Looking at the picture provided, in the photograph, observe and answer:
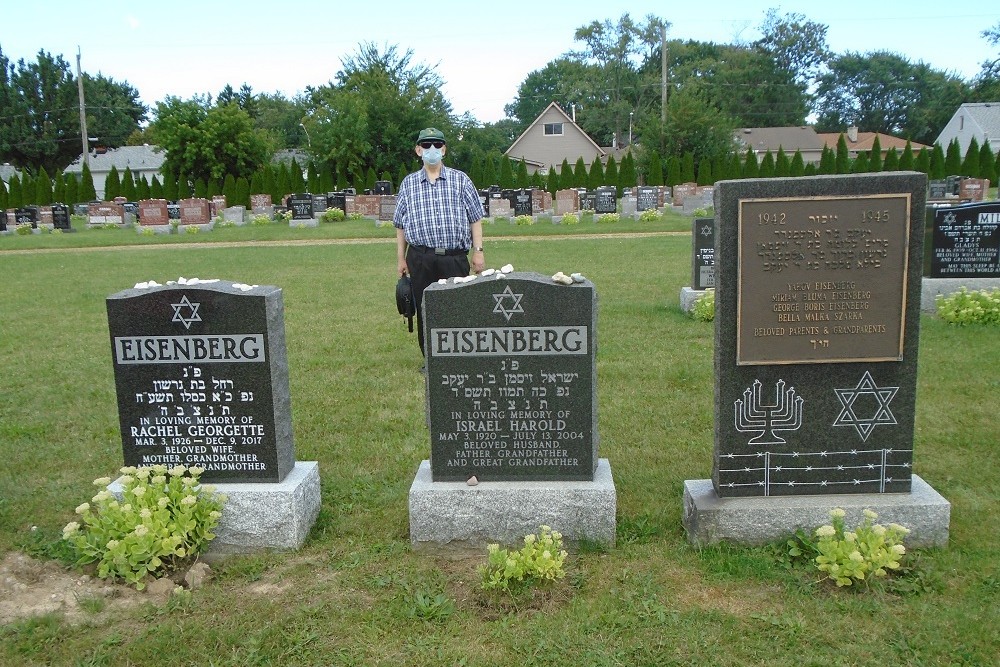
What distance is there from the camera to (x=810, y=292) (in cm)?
394

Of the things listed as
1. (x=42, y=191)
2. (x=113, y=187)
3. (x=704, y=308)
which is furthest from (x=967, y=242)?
(x=42, y=191)

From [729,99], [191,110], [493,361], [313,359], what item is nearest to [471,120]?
[191,110]

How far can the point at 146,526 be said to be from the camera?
3.90 meters

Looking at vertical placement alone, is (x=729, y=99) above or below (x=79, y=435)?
above

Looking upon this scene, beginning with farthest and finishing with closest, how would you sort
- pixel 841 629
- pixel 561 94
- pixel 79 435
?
pixel 561 94 → pixel 79 435 → pixel 841 629

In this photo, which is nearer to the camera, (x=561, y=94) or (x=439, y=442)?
(x=439, y=442)

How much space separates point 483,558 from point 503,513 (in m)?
0.24

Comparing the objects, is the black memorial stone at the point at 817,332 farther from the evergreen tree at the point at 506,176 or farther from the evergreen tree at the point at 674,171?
the evergreen tree at the point at 674,171

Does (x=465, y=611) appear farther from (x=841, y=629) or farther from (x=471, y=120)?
(x=471, y=120)

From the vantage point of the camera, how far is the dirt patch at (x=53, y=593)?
3.69m

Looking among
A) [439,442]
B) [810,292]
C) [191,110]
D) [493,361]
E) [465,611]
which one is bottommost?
[465,611]

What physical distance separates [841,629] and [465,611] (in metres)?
1.53

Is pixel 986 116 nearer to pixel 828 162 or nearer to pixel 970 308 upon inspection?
pixel 828 162

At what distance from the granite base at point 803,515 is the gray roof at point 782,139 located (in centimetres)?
6449
